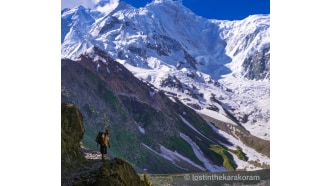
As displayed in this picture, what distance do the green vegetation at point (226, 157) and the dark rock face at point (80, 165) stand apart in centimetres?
535

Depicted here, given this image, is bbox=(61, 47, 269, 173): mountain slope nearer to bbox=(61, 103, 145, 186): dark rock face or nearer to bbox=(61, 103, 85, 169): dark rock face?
bbox=(61, 103, 85, 169): dark rock face

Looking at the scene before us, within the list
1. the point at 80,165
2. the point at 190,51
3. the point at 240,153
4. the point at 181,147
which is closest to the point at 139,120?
the point at 181,147

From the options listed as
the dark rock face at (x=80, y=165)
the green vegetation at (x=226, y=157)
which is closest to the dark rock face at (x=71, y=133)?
the dark rock face at (x=80, y=165)

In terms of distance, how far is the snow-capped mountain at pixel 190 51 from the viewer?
23938 millimetres

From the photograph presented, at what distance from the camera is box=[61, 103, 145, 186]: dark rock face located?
53.7 ft

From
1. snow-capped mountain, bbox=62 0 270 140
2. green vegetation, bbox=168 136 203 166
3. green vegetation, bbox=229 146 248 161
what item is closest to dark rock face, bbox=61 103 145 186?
snow-capped mountain, bbox=62 0 270 140

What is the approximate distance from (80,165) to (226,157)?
833cm

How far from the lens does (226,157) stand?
24.1m
